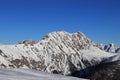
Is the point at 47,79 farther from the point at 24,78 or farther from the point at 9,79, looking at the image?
the point at 9,79

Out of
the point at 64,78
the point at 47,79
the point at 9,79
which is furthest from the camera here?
the point at 64,78

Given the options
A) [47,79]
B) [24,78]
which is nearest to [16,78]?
[24,78]

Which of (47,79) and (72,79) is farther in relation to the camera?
(72,79)

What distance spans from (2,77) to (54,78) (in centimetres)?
367

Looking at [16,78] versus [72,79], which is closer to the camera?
[16,78]

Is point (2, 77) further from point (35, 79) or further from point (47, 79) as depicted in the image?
point (47, 79)

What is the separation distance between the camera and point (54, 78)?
17.9 meters

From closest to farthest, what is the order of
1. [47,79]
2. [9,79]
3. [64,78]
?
1. [9,79]
2. [47,79]
3. [64,78]

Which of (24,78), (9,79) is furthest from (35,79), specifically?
(9,79)

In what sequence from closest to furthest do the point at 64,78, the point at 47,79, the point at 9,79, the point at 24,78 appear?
1. the point at 9,79
2. the point at 24,78
3. the point at 47,79
4. the point at 64,78

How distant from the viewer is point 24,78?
16094 mm

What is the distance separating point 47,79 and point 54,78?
2.64ft

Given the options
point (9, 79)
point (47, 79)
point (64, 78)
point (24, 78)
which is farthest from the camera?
point (64, 78)

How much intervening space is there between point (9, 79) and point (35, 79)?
1.73 meters
